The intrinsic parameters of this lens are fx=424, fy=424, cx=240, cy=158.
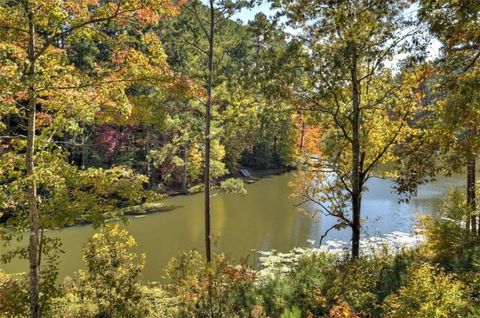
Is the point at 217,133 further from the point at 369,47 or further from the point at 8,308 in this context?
the point at 8,308

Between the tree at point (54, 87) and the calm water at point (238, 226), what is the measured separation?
853cm

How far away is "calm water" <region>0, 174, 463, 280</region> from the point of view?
57.5ft

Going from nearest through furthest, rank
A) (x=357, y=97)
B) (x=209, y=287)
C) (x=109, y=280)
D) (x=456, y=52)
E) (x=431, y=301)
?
(x=431, y=301) < (x=456, y=52) < (x=109, y=280) < (x=209, y=287) < (x=357, y=97)

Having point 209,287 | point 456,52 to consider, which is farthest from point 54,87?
point 456,52

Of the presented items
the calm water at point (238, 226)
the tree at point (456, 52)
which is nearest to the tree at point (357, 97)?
the tree at point (456, 52)

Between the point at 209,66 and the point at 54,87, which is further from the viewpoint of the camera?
the point at 209,66

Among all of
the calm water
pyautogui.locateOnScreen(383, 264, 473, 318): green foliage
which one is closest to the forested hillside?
pyautogui.locateOnScreen(383, 264, 473, 318): green foliage

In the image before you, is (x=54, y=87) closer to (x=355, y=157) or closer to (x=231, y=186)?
(x=231, y=186)

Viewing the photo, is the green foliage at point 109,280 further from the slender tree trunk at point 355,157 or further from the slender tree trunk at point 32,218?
the slender tree trunk at point 355,157

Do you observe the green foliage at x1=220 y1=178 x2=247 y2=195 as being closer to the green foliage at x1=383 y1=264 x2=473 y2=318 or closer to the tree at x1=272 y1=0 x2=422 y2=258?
the tree at x1=272 y1=0 x2=422 y2=258

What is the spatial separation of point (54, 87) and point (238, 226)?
55.2 ft

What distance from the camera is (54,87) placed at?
553 cm

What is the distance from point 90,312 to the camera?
6980mm

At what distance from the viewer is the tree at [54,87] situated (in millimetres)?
5445
